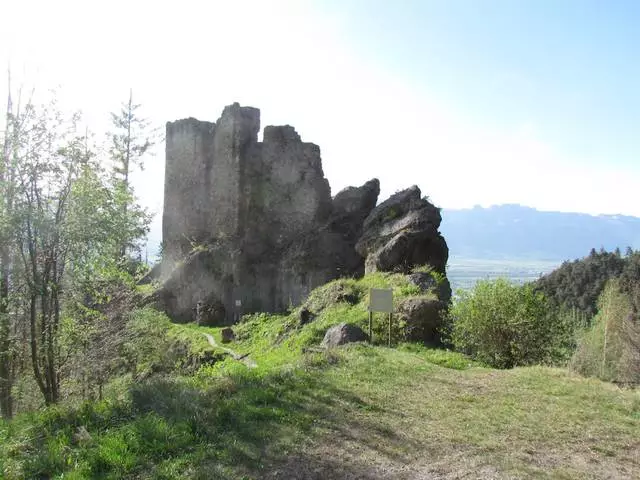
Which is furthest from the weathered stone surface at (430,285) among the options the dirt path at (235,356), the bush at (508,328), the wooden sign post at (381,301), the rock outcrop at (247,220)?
the rock outcrop at (247,220)

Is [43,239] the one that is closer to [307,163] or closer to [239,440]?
[239,440]

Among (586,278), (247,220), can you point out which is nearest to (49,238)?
(247,220)

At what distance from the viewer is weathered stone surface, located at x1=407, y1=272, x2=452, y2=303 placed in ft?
63.0

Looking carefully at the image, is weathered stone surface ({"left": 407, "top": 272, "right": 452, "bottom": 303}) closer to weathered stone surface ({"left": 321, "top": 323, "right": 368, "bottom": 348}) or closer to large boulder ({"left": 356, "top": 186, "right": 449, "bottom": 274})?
large boulder ({"left": 356, "top": 186, "right": 449, "bottom": 274})

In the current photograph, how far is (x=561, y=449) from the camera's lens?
7.56 m

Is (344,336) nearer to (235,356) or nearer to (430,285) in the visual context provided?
(430,285)

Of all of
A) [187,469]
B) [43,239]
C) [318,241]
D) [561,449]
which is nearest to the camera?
[187,469]

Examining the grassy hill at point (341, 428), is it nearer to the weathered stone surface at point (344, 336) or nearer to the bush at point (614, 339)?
the weathered stone surface at point (344, 336)

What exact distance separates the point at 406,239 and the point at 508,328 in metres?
7.72

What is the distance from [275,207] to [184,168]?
9.12 meters

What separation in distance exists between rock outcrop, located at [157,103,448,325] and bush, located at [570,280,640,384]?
12.7 m

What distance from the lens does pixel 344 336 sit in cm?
1586

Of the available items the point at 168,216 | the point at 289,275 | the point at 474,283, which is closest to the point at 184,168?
the point at 168,216

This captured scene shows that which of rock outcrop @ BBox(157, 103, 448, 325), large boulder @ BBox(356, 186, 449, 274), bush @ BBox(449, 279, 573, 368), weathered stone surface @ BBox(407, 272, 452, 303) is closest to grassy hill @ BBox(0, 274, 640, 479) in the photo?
bush @ BBox(449, 279, 573, 368)
